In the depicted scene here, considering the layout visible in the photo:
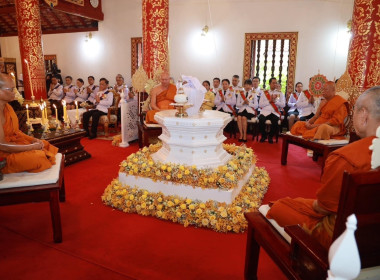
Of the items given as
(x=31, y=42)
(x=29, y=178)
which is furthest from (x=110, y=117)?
(x=29, y=178)

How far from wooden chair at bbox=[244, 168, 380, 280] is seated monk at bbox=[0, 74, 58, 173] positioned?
2.09 meters

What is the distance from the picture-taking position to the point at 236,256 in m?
2.43

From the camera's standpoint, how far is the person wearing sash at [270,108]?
7.12 m

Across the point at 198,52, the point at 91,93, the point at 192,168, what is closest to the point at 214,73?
the point at 198,52

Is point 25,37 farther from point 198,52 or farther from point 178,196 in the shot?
point 178,196

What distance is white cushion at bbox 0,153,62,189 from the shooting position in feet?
8.10

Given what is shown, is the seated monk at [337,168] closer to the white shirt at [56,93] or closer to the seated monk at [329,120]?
the seated monk at [329,120]

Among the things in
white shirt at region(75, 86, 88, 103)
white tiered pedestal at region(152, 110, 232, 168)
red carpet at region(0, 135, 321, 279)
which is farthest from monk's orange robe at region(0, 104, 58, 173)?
white shirt at region(75, 86, 88, 103)

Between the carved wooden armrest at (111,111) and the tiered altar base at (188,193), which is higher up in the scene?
the carved wooden armrest at (111,111)

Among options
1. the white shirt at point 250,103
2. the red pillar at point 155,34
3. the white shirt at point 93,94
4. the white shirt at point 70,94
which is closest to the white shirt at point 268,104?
the white shirt at point 250,103

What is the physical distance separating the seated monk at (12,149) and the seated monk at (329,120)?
3.78 m

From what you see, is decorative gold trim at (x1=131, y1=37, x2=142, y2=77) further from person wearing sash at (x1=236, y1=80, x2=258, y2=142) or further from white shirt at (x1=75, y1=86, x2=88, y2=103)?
person wearing sash at (x1=236, y1=80, x2=258, y2=142)

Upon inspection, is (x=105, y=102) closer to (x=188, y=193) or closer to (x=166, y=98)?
(x=166, y=98)

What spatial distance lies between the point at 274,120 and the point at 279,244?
569 cm
